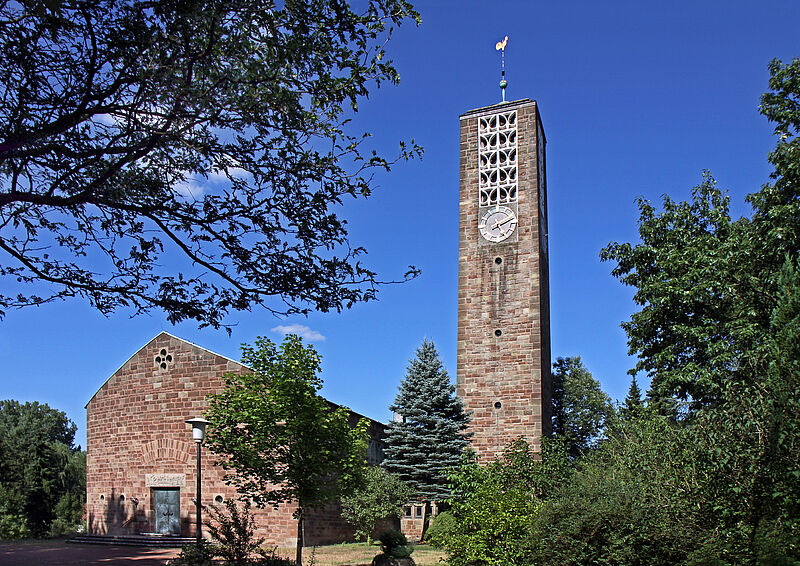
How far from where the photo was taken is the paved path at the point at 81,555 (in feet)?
49.1

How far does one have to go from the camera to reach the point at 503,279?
24109mm

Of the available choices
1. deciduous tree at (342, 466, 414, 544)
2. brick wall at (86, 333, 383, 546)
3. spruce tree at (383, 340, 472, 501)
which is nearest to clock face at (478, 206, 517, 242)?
spruce tree at (383, 340, 472, 501)

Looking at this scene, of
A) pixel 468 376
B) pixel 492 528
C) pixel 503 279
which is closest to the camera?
pixel 492 528

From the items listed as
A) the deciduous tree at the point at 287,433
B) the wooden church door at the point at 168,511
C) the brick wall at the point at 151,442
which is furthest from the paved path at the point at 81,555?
the deciduous tree at the point at 287,433

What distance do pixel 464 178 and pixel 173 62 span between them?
20.0 metres

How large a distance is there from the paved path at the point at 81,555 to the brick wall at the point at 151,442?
63.2 inches

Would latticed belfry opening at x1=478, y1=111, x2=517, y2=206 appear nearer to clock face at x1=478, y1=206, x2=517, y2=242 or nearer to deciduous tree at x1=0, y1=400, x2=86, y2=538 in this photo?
clock face at x1=478, y1=206, x2=517, y2=242

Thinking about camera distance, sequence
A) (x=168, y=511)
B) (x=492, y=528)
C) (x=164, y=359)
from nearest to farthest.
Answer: (x=492, y=528)
(x=168, y=511)
(x=164, y=359)

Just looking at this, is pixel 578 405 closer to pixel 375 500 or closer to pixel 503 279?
pixel 503 279

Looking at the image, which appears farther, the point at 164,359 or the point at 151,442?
the point at 164,359

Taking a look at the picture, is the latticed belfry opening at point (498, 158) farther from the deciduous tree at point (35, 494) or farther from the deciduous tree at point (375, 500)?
the deciduous tree at point (35, 494)

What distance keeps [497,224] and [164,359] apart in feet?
41.1

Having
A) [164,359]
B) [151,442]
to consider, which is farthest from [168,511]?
[164,359]

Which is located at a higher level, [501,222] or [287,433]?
[501,222]
